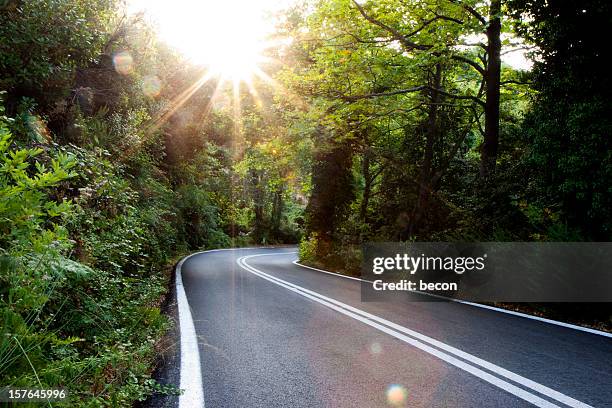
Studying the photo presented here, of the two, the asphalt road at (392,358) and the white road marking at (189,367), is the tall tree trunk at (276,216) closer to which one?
the asphalt road at (392,358)

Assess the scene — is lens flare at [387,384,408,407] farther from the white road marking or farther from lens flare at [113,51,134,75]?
lens flare at [113,51,134,75]

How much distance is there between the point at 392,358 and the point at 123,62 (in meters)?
9.93

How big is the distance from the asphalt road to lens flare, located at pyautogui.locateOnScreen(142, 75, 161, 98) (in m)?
8.22

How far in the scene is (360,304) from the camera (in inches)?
334

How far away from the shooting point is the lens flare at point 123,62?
10.6 m

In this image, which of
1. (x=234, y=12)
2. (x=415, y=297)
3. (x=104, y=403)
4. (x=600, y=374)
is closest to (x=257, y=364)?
(x=104, y=403)

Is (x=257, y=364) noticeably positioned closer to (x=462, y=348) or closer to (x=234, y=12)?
(x=462, y=348)

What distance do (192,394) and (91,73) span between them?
9.21m

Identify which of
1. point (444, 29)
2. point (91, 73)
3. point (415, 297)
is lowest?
point (415, 297)

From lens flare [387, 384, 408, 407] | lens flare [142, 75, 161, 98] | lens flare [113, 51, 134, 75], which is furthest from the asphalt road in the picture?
lens flare [142, 75, 161, 98]

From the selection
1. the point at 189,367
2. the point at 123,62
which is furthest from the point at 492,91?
the point at 189,367

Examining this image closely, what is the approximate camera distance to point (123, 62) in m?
10.9

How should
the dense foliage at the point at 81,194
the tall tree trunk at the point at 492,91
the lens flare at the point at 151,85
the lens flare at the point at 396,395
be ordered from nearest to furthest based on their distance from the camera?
the dense foliage at the point at 81,194, the lens flare at the point at 396,395, the lens flare at the point at 151,85, the tall tree trunk at the point at 492,91

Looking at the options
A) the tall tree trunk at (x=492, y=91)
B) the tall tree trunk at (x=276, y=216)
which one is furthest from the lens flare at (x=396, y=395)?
the tall tree trunk at (x=276, y=216)
